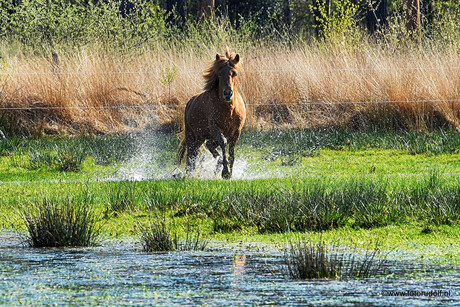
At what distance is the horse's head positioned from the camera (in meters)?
12.4

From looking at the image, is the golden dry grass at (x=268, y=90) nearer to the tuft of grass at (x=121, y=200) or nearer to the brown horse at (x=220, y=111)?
the brown horse at (x=220, y=111)

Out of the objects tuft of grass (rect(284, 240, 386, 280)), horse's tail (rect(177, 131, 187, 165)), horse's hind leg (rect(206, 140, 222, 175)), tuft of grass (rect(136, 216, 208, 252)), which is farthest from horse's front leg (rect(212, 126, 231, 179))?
tuft of grass (rect(284, 240, 386, 280))

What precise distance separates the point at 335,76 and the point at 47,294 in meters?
13.8

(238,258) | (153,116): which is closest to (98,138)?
(153,116)

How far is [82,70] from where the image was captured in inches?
774

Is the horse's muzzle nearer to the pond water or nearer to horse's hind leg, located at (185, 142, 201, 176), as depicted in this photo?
horse's hind leg, located at (185, 142, 201, 176)

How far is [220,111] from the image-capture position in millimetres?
12727

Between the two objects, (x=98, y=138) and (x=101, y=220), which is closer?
(x=101, y=220)

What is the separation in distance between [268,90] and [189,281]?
43.5ft

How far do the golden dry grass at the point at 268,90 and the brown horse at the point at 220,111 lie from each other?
5585mm

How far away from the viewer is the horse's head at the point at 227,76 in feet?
40.8

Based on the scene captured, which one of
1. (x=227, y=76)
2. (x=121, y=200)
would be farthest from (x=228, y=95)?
(x=121, y=200)

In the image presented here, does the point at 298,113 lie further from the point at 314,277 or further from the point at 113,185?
the point at 314,277

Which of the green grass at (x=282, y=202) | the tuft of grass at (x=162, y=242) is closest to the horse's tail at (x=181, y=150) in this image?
the green grass at (x=282, y=202)
